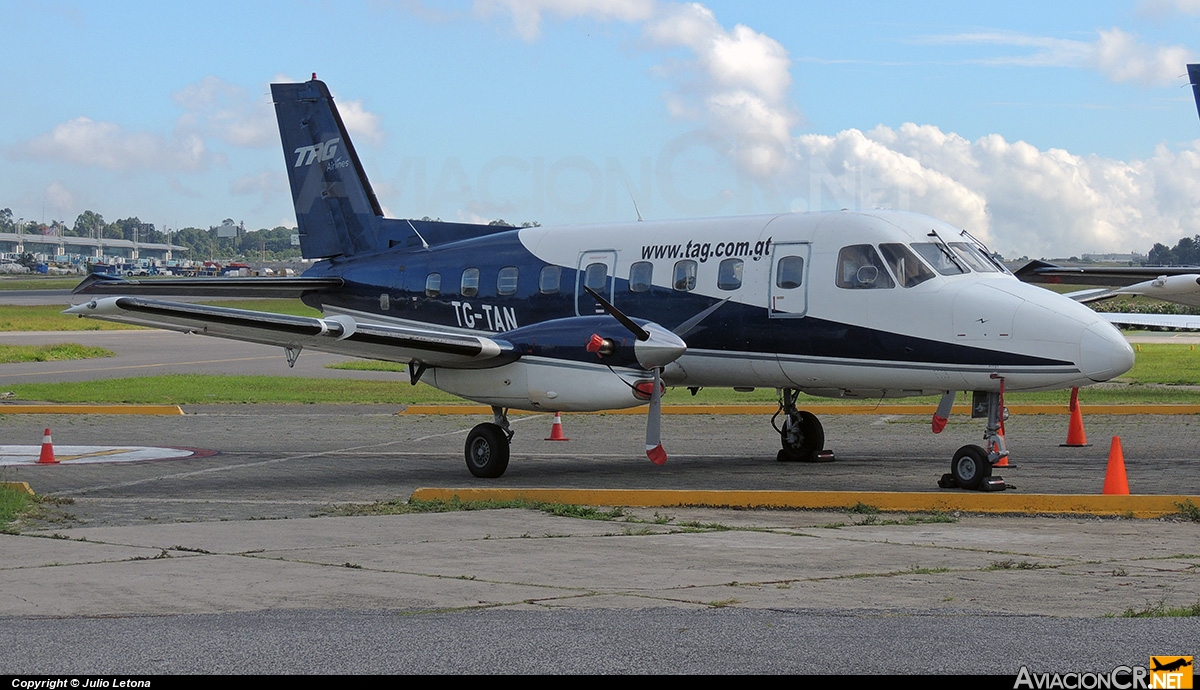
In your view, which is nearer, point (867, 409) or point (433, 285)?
point (433, 285)

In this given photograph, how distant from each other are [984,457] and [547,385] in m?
5.20

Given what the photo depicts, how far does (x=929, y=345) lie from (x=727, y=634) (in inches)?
304

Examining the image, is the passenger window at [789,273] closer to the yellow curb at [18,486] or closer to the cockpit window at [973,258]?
the cockpit window at [973,258]

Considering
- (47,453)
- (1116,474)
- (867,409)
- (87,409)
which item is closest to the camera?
(1116,474)

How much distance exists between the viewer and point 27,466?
671 inches

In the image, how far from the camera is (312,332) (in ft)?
50.4

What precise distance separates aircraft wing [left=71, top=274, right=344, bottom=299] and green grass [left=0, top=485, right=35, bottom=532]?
163 inches

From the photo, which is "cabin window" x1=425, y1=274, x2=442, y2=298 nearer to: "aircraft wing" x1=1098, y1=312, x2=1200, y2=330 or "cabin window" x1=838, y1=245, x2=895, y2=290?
"cabin window" x1=838, y1=245, x2=895, y2=290

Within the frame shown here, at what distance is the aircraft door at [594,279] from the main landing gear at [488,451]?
1.78 m

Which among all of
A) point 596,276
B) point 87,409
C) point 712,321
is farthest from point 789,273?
point 87,409

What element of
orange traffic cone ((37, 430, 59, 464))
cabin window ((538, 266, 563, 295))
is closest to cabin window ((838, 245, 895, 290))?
cabin window ((538, 266, 563, 295))

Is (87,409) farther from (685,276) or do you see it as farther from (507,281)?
(685,276)

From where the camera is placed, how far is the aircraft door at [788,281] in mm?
14930

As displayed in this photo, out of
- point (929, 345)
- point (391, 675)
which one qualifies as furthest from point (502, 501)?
point (391, 675)
